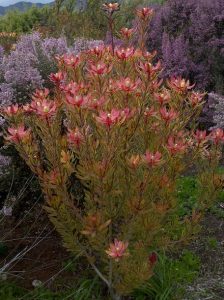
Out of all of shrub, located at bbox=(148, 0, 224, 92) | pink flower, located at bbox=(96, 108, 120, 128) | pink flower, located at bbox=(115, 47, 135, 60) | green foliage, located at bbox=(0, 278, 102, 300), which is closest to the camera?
pink flower, located at bbox=(96, 108, 120, 128)

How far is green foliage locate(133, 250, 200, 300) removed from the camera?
141 inches

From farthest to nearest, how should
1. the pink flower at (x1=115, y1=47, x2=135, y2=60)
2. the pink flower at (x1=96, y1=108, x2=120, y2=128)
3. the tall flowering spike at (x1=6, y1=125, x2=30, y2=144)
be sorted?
1. the pink flower at (x1=115, y1=47, x2=135, y2=60)
2. the tall flowering spike at (x1=6, y1=125, x2=30, y2=144)
3. the pink flower at (x1=96, y1=108, x2=120, y2=128)

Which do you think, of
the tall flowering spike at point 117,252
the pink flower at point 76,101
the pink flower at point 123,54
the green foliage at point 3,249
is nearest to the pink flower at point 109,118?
the pink flower at point 76,101

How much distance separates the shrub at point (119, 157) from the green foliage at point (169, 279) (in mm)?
312

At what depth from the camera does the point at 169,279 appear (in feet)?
12.0

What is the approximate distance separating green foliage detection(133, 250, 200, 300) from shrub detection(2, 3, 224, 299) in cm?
31

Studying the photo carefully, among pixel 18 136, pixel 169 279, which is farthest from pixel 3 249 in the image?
pixel 18 136

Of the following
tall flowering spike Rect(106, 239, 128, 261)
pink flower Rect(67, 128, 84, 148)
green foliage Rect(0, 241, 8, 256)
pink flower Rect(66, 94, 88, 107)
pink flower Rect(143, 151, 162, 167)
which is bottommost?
green foliage Rect(0, 241, 8, 256)

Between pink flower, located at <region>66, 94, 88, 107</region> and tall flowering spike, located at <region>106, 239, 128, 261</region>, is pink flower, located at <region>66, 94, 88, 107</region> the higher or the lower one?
the higher one

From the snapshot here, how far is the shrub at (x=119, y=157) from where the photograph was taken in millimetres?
2639

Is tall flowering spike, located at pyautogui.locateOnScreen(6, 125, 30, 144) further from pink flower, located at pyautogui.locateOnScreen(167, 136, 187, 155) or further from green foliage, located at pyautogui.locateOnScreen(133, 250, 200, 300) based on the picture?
green foliage, located at pyautogui.locateOnScreen(133, 250, 200, 300)

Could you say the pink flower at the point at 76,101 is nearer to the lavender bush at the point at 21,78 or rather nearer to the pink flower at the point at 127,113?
the pink flower at the point at 127,113

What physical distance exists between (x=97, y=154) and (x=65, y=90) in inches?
17.3

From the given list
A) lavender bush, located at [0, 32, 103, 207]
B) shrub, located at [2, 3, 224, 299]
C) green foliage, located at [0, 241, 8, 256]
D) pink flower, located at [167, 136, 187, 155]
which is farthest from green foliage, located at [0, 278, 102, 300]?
pink flower, located at [167, 136, 187, 155]
